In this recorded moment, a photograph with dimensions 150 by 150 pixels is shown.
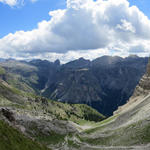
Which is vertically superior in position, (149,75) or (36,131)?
(149,75)

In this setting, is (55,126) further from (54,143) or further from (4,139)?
(4,139)

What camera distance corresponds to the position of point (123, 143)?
70875 millimetres

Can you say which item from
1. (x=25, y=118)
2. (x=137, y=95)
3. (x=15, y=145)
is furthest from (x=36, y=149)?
(x=137, y=95)

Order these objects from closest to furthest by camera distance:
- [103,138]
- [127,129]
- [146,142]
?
1. [146,142]
2. [127,129]
3. [103,138]

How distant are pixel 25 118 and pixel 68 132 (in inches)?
1136

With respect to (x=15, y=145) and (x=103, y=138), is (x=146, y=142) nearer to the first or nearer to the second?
(x=103, y=138)

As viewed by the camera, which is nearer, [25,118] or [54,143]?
[54,143]

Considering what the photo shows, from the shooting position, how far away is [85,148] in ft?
282

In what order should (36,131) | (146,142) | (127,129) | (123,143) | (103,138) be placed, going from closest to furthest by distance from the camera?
(146,142) < (123,143) < (127,129) < (103,138) < (36,131)

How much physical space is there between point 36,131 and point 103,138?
137ft

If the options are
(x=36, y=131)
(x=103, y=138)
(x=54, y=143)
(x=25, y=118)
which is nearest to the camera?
(x=103, y=138)

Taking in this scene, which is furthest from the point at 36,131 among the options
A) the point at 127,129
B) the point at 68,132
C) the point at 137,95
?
the point at 137,95

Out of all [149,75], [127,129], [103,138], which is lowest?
[103,138]

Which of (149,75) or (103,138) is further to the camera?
(149,75)
